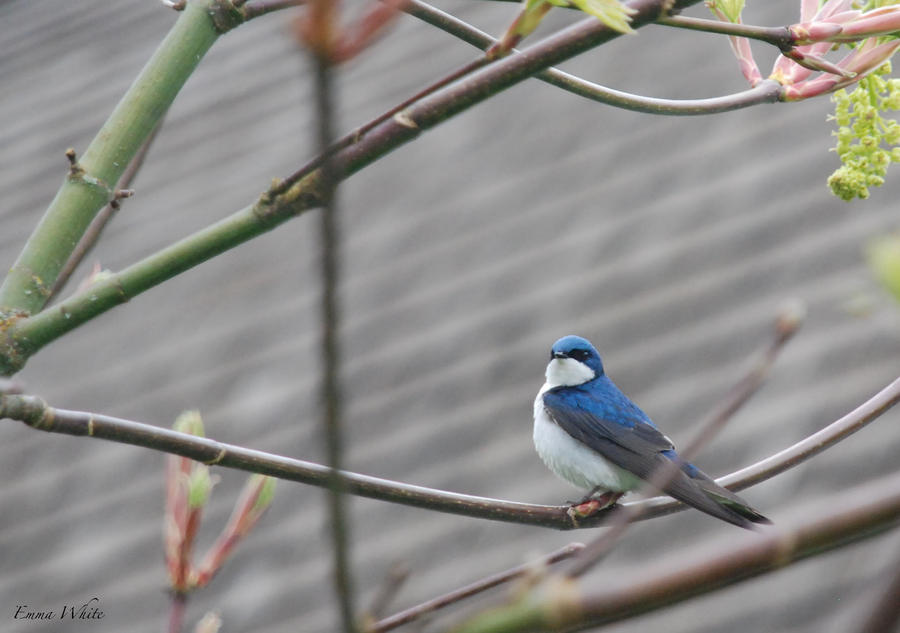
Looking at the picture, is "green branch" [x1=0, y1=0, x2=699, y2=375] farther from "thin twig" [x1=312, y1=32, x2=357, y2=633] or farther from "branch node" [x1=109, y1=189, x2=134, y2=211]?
"thin twig" [x1=312, y1=32, x2=357, y2=633]

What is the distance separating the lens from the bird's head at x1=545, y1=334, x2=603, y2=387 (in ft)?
11.8

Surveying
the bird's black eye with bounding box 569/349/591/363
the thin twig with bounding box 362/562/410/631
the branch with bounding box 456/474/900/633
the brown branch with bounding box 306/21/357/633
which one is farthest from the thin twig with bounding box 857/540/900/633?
the bird's black eye with bounding box 569/349/591/363

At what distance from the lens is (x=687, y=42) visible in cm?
671

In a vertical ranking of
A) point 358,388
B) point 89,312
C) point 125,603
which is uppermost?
point 89,312

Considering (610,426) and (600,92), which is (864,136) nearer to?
(600,92)

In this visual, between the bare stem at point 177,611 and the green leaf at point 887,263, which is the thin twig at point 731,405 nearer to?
the green leaf at point 887,263

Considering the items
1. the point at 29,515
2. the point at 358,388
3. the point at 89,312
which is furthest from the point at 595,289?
the point at 89,312

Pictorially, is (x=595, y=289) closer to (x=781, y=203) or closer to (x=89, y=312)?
(x=781, y=203)

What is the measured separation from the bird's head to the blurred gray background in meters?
0.80

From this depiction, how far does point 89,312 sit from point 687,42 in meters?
6.10

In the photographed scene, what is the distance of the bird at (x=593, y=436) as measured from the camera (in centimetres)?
324

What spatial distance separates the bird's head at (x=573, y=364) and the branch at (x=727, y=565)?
10.1 ft

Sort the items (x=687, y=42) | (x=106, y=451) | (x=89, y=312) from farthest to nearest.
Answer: (x=687, y=42) < (x=106, y=451) < (x=89, y=312)

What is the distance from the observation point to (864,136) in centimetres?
125
